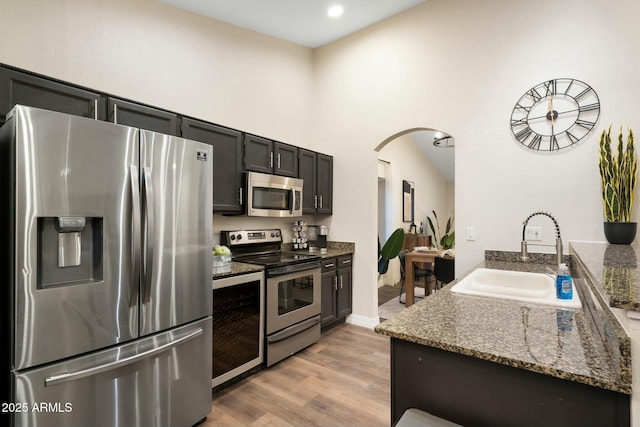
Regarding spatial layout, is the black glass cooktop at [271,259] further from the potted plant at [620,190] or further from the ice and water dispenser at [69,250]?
the potted plant at [620,190]

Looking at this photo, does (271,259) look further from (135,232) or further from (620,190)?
(620,190)

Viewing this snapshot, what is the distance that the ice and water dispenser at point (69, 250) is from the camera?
1389mm

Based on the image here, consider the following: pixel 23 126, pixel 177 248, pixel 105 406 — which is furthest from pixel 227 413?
pixel 23 126

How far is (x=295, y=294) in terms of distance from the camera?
301 centimetres

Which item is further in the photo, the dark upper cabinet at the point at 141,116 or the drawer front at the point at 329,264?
the drawer front at the point at 329,264

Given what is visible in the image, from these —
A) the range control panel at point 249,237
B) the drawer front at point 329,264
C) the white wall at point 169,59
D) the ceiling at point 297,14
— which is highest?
the ceiling at point 297,14

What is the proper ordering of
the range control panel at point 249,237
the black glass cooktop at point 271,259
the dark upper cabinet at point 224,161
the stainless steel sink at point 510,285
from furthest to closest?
1. the range control panel at point 249,237
2. the black glass cooktop at point 271,259
3. the dark upper cabinet at point 224,161
4. the stainless steel sink at point 510,285

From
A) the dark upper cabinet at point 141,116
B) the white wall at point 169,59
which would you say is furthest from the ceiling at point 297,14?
the dark upper cabinet at point 141,116

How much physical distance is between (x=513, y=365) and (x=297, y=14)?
3.61m

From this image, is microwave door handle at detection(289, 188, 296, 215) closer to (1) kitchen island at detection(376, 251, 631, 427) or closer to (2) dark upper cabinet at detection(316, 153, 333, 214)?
(2) dark upper cabinet at detection(316, 153, 333, 214)

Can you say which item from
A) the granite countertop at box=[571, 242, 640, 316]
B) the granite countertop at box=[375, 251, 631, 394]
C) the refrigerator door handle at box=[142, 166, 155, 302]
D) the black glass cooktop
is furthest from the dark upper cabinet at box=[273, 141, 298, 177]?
the granite countertop at box=[571, 242, 640, 316]

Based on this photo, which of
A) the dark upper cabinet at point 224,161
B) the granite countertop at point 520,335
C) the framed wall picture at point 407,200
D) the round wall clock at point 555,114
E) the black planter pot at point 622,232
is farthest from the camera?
the framed wall picture at point 407,200

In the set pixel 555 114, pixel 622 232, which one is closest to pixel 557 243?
pixel 622 232

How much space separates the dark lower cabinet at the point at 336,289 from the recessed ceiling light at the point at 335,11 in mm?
2696
